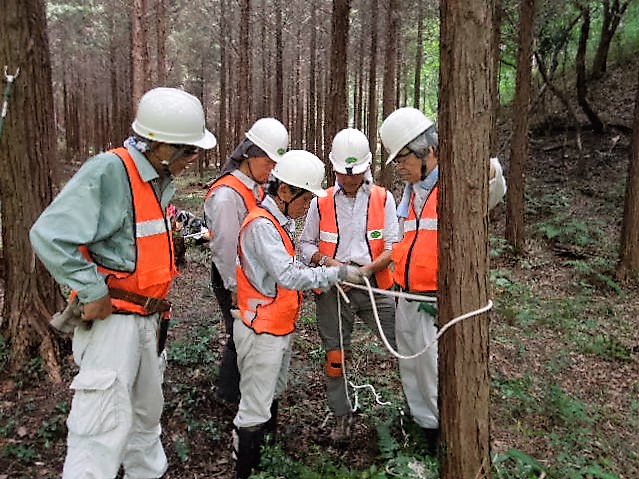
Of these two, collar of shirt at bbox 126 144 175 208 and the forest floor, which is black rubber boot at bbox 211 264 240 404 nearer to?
Answer: the forest floor

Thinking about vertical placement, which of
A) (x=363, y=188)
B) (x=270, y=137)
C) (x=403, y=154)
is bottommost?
(x=363, y=188)

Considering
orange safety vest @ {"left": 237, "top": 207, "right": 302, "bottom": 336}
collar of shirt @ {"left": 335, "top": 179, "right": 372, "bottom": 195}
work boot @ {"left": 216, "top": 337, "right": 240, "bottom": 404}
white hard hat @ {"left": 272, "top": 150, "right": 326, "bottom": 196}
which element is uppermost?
white hard hat @ {"left": 272, "top": 150, "right": 326, "bottom": 196}

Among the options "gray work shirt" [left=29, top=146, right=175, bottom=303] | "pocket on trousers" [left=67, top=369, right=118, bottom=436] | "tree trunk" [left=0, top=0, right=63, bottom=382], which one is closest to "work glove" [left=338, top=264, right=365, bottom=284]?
"gray work shirt" [left=29, top=146, right=175, bottom=303]

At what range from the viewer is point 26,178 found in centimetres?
446

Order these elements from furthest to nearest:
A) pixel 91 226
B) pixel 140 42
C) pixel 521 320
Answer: pixel 140 42, pixel 521 320, pixel 91 226

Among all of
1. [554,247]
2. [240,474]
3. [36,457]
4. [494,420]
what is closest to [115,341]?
[240,474]

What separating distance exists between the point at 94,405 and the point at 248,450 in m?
1.19

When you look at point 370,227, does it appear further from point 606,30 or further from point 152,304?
point 606,30

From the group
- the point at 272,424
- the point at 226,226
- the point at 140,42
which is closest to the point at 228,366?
the point at 272,424

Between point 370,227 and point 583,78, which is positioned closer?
point 370,227

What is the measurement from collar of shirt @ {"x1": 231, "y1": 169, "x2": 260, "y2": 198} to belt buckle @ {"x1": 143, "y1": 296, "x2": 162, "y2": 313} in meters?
1.43

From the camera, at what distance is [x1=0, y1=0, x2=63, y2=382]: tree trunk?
14.4 ft

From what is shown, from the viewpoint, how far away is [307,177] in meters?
A: 3.41

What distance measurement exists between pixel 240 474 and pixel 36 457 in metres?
1.46
